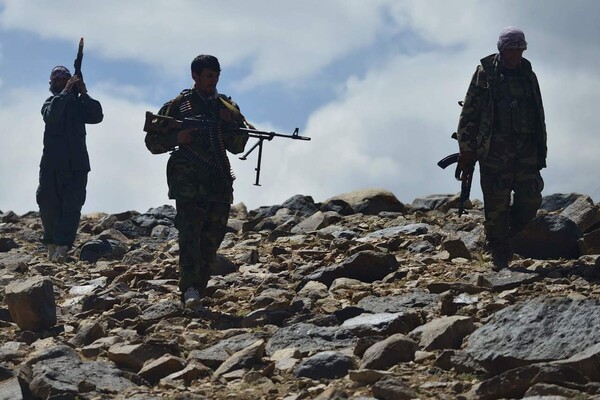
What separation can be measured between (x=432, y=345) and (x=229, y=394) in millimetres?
1268

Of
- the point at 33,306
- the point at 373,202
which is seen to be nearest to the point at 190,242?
the point at 33,306

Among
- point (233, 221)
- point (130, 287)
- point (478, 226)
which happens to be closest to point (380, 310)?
point (130, 287)

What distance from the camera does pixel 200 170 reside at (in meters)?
10.1

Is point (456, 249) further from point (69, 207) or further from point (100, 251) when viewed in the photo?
point (69, 207)

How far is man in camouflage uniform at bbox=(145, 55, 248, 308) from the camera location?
33.0ft

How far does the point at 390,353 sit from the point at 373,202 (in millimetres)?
9482

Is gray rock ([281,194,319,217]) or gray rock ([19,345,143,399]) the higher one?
gray rock ([281,194,319,217])

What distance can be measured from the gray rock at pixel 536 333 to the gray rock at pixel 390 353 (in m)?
0.35

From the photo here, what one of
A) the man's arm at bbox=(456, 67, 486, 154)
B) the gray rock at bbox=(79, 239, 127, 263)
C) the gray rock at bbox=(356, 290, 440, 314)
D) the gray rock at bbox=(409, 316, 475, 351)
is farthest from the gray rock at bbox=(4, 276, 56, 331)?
the gray rock at bbox=(79, 239, 127, 263)

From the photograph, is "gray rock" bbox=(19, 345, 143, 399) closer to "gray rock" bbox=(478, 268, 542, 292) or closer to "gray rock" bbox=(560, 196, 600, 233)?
"gray rock" bbox=(478, 268, 542, 292)

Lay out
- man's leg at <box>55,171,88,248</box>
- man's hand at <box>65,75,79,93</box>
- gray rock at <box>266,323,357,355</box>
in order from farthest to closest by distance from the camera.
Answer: man's leg at <box>55,171,88,248</box>, man's hand at <box>65,75,79,93</box>, gray rock at <box>266,323,357,355</box>

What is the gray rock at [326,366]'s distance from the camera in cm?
746

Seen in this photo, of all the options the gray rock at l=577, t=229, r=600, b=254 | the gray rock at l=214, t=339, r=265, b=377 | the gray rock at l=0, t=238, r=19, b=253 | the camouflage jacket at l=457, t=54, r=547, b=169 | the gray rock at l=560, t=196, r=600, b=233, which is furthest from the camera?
the gray rock at l=0, t=238, r=19, b=253

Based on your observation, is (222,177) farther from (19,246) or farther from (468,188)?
(19,246)
